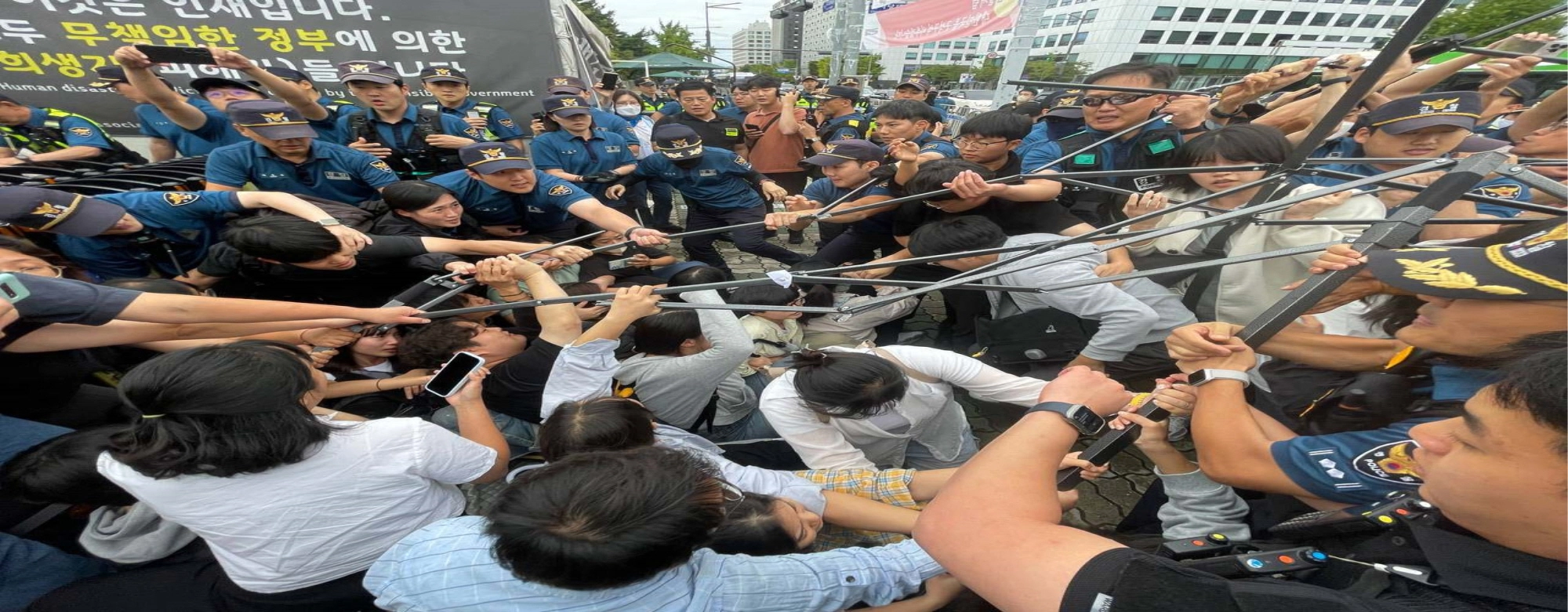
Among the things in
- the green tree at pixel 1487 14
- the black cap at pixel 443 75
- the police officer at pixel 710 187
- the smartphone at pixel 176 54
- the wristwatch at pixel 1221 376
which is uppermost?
the green tree at pixel 1487 14

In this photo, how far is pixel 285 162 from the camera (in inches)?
129

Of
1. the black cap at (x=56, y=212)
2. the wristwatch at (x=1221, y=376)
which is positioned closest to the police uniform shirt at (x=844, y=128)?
the wristwatch at (x=1221, y=376)

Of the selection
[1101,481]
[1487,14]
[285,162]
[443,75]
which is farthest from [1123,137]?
[1487,14]

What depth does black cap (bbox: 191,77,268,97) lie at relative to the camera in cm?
417

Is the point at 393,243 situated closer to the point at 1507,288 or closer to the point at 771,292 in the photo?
the point at 771,292

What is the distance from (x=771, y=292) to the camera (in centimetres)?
266

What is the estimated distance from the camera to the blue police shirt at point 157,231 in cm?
264

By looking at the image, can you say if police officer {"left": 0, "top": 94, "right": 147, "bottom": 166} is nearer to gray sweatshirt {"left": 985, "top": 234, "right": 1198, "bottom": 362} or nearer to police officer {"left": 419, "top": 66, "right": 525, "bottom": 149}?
police officer {"left": 419, "top": 66, "right": 525, "bottom": 149}

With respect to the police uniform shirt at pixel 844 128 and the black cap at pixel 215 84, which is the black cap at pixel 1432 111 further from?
the black cap at pixel 215 84

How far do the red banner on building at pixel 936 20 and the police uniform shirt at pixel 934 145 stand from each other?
2341mm

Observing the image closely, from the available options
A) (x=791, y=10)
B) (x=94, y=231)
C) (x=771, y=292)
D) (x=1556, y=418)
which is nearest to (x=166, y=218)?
(x=94, y=231)

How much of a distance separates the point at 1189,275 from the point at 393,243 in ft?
12.9

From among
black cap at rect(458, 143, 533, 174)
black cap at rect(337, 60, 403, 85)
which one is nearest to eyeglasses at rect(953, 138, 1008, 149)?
black cap at rect(458, 143, 533, 174)

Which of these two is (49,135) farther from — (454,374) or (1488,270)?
(1488,270)
